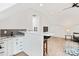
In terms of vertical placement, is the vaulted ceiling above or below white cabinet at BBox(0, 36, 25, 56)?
above

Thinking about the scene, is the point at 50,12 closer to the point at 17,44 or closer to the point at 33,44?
the point at 33,44

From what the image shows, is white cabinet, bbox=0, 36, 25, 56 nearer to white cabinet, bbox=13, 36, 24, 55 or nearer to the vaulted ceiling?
white cabinet, bbox=13, 36, 24, 55

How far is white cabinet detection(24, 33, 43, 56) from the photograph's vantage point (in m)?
2.36

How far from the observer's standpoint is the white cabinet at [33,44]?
2.36 meters

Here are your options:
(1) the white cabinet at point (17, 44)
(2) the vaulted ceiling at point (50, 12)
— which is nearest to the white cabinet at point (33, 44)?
(1) the white cabinet at point (17, 44)

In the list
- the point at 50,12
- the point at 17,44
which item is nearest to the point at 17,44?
the point at 17,44

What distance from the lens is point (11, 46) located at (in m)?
2.34

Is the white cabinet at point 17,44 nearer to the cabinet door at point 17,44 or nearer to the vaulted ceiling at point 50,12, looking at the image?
the cabinet door at point 17,44

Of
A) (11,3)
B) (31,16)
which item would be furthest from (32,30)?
(11,3)

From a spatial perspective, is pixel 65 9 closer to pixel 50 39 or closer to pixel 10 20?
pixel 50 39

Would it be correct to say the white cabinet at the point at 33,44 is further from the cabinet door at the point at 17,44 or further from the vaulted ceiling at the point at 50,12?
the vaulted ceiling at the point at 50,12

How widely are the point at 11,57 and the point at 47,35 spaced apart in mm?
624

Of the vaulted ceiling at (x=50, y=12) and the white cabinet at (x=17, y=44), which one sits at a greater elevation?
the vaulted ceiling at (x=50, y=12)

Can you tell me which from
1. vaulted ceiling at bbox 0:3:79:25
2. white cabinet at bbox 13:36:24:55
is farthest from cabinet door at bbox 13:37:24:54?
vaulted ceiling at bbox 0:3:79:25
